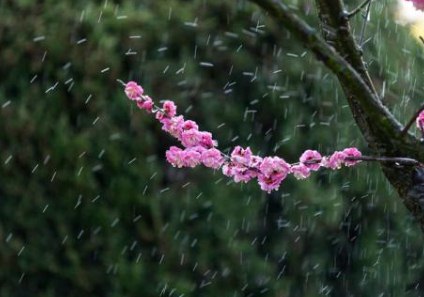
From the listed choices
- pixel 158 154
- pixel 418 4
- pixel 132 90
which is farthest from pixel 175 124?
pixel 418 4

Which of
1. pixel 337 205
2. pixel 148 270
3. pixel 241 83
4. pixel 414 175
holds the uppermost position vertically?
A: pixel 414 175

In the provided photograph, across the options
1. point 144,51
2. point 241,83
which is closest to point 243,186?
point 241,83

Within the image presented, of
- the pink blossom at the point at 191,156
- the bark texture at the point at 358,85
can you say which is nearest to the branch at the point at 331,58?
the bark texture at the point at 358,85

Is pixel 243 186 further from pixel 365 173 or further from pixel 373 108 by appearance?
pixel 373 108

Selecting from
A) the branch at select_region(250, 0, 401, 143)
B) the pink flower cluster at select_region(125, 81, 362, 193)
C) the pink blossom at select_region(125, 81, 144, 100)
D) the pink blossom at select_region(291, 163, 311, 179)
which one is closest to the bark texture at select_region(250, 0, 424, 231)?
the branch at select_region(250, 0, 401, 143)

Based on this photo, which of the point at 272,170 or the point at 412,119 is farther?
the point at 272,170

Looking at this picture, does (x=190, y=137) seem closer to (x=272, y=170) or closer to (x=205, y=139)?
(x=205, y=139)
